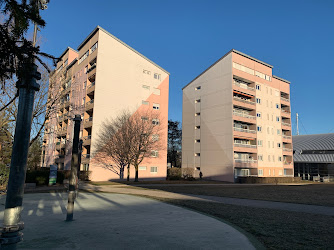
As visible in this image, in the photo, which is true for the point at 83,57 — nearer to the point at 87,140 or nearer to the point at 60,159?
the point at 87,140

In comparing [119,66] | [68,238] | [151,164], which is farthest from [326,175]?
[68,238]

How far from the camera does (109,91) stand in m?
36.6

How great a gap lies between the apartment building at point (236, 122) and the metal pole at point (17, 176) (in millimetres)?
41567

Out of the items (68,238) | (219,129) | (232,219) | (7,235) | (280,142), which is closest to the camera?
(7,235)

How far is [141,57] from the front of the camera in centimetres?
4066

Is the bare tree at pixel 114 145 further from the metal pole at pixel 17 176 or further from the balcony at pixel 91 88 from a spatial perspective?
the metal pole at pixel 17 176

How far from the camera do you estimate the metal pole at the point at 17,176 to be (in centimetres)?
283

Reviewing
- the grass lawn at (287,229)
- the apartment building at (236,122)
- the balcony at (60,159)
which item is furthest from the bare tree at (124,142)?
the grass lawn at (287,229)

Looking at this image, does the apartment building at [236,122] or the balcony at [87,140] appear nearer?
the balcony at [87,140]

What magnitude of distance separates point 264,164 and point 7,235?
49597mm

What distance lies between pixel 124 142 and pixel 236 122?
23.9 m

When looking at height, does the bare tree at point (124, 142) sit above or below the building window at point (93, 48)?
below

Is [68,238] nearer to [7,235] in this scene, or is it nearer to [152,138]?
[7,235]

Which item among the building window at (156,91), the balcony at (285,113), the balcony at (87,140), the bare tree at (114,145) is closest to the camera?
the bare tree at (114,145)
